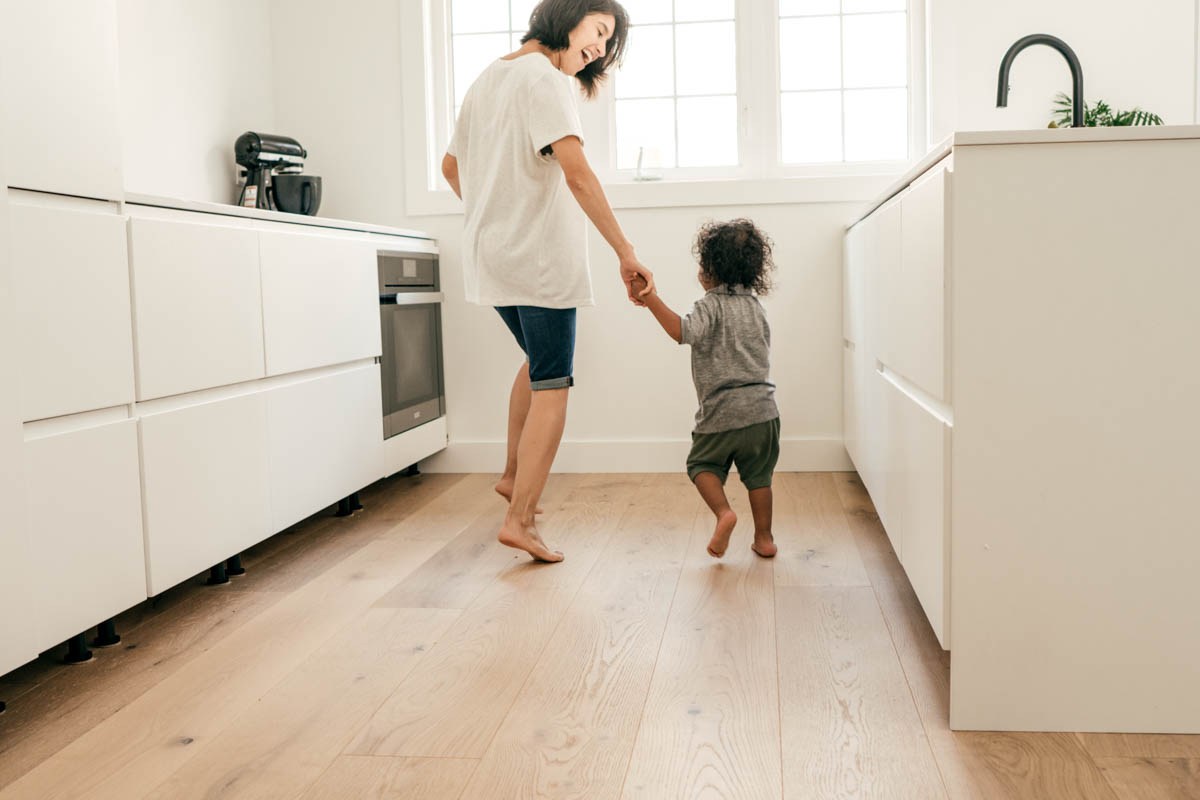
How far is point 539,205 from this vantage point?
259 centimetres

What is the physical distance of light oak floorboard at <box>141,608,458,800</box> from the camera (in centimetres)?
149

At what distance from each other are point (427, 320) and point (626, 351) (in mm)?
720

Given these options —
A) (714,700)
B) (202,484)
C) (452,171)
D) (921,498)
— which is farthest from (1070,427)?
(452,171)

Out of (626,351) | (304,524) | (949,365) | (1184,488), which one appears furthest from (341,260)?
(1184,488)

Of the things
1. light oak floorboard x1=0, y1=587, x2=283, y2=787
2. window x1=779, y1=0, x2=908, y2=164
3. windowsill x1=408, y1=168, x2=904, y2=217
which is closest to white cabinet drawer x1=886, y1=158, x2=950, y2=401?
light oak floorboard x1=0, y1=587, x2=283, y2=787

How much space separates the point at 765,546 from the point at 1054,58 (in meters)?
2.12

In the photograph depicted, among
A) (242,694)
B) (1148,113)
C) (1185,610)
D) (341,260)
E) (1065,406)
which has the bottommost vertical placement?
(242,694)

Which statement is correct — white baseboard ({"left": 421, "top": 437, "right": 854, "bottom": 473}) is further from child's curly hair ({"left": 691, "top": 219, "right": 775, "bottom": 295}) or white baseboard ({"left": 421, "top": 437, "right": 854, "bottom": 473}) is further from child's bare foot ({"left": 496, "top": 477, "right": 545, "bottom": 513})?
child's curly hair ({"left": 691, "top": 219, "right": 775, "bottom": 295})

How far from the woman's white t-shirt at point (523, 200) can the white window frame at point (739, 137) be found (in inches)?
52.3

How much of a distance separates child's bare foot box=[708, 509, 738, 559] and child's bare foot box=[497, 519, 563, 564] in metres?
0.37

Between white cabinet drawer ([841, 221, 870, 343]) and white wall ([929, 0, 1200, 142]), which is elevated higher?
white wall ([929, 0, 1200, 142])

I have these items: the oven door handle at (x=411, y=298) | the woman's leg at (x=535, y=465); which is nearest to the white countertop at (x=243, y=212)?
the oven door handle at (x=411, y=298)

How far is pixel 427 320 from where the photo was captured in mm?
3902

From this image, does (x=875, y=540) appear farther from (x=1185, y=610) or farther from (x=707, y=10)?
(x=707, y=10)
